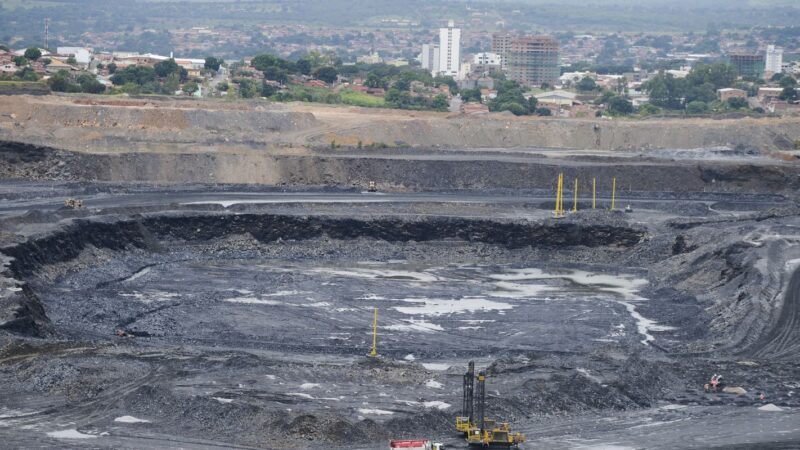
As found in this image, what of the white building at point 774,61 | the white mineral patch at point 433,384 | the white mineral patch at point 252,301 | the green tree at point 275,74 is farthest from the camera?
the white building at point 774,61

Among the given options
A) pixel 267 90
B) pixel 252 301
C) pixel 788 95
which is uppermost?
pixel 267 90

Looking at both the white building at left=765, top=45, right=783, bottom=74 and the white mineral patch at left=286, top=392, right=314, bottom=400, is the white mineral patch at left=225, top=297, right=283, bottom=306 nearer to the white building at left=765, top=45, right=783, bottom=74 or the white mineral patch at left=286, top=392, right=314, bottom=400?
the white mineral patch at left=286, top=392, right=314, bottom=400

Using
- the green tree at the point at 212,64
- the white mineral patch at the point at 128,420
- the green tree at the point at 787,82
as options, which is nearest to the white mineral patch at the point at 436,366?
the white mineral patch at the point at 128,420

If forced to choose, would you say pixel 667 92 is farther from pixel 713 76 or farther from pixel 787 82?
pixel 787 82

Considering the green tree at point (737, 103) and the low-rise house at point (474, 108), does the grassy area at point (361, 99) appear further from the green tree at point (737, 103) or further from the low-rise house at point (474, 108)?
the green tree at point (737, 103)

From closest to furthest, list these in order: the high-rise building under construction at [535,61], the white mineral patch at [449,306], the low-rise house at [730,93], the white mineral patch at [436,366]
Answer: the white mineral patch at [436,366], the white mineral patch at [449,306], the low-rise house at [730,93], the high-rise building under construction at [535,61]

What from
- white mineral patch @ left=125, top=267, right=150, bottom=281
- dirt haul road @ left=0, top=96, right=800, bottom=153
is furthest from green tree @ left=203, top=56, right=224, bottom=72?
white mineral patch @ left=125, top=267, right=150, bottom=281

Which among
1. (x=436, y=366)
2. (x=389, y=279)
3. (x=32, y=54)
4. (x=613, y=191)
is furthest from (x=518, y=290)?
(x=32, y=54)
